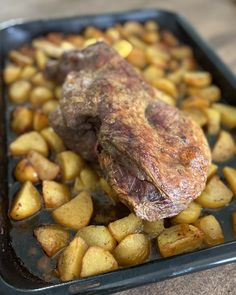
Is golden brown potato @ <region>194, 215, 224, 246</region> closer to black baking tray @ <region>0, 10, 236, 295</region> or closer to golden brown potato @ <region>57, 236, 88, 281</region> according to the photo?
black baking tray @ <region>0, 10, 236, 295</region>

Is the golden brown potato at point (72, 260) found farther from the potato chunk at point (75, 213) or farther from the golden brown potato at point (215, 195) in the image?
the golden brown potato at point (215, 195)

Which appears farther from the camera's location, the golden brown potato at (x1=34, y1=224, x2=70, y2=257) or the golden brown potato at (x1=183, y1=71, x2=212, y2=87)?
the golden brown potato at (x1=183, y1=71, x2=212, y2=87)

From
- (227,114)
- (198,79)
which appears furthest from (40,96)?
(227,114)

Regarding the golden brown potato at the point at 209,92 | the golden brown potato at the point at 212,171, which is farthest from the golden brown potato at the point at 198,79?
the golden brown potato at the point at 212,171

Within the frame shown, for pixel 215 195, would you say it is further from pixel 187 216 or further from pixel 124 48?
pixel 124 48

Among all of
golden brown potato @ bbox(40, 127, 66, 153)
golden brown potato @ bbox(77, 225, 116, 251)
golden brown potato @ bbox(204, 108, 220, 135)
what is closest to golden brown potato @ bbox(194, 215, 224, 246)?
golden brown potato @ bbox(77, 225, 116, 251)

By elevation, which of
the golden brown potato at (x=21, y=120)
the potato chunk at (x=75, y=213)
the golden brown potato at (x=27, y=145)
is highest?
the golden brown potato at (x=21, y=120)

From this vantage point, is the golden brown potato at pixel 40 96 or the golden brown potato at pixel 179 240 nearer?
the golden brown potato at pixel 179 240
